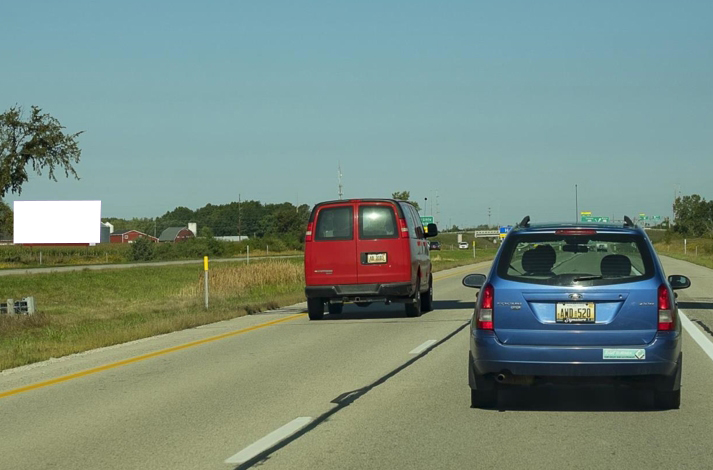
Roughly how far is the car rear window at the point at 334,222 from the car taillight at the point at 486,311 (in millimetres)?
11836

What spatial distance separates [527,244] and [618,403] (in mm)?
1852

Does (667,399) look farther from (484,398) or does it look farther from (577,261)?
(484,398)

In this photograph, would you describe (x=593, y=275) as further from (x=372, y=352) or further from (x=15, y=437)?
(x=372, y=352)

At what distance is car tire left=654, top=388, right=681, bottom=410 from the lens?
30.6 feet

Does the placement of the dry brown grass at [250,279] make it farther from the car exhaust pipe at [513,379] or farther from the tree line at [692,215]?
the tree line at [692,215]

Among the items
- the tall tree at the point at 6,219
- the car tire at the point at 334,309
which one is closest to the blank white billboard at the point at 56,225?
the tall tree at the point at 6,219

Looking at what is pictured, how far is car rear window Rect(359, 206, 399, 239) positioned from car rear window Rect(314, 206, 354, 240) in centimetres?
24

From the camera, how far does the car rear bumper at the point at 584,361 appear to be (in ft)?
29.0

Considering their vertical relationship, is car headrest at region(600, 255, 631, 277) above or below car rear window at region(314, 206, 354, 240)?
below

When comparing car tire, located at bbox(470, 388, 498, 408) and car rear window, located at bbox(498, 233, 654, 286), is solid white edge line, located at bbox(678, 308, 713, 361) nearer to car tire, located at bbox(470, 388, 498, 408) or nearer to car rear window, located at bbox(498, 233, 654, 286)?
car rear window, located at bbox(498, 233, 654, 286)

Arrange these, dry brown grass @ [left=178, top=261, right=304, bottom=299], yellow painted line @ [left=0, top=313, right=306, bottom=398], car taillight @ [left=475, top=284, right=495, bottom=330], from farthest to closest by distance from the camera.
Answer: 1. dry brown grass @ [left=178, top=261, right=304, bottom=299]
2. yellow painted line @ [left=0, top=313, right=306, bottom=398]
3. car taillight @ [left=475, top=284, right=495, bottom=330]

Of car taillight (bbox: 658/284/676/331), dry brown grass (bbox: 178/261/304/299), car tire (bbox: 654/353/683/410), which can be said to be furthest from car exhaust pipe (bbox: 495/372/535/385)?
dry brown grass (bbox: 178/261/304/299)

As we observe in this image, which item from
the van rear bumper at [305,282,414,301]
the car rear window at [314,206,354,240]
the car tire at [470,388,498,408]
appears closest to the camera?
the car tire at [470,388,498,408]

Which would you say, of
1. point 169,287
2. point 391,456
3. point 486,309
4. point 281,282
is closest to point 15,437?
point 391,456
